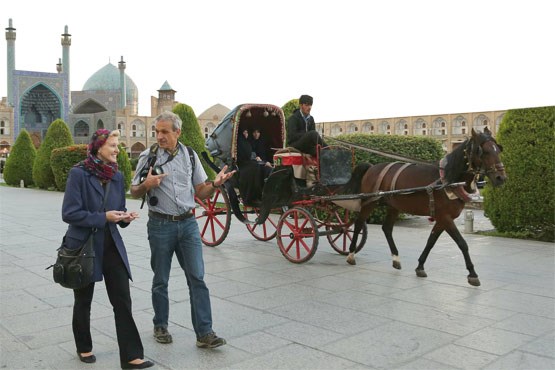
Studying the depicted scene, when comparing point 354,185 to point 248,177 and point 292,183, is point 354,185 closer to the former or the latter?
point 292,183

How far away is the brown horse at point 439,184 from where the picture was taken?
5.92 m

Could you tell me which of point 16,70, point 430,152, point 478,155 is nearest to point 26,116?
point 16,70

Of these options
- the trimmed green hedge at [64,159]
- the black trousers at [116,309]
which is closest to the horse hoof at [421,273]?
the black trousers at [116,309]

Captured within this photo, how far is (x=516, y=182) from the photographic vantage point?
9141 mm

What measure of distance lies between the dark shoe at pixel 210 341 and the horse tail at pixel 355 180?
3.83 meters

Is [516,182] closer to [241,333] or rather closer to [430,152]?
[430,152]

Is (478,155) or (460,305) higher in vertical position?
(478,155)

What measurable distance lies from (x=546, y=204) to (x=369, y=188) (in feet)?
11.6

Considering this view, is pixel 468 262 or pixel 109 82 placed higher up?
pixel 109 82

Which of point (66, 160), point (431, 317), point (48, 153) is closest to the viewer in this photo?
point (431, 317)

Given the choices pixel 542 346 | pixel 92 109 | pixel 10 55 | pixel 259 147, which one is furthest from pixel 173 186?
pixel 92 109

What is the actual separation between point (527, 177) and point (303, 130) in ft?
13.5

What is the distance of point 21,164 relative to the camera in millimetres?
30531

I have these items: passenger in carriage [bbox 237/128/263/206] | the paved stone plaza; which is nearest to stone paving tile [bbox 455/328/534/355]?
the paved stone plaza
